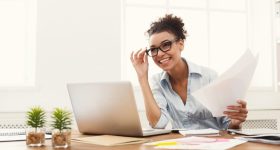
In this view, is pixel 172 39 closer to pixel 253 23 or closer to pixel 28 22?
pixel 28 22

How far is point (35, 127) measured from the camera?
110 cm

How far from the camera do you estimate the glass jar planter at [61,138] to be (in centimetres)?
107

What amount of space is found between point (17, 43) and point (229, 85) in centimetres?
207

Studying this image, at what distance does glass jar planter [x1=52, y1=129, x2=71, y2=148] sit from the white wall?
1.75 metres

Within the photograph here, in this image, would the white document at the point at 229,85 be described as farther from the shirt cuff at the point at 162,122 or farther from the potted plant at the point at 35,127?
the potted plant at the point at 35,127

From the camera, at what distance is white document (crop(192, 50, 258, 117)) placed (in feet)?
4.56

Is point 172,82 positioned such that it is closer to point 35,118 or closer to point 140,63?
point 140,63

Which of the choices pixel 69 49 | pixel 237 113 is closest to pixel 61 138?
pixel 237 113

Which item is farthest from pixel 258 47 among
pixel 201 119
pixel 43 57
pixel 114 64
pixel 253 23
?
pixel 43 57

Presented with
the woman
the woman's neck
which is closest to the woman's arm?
the woman

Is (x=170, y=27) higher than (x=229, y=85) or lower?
higher

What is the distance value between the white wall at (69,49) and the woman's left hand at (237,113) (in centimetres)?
136

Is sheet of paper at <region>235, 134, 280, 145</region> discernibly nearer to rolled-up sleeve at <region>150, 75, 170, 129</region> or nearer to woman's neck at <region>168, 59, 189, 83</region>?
rolled-up sleeve at <region>150, 75, 170, 129</region>

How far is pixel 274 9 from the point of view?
3387 millimetres
